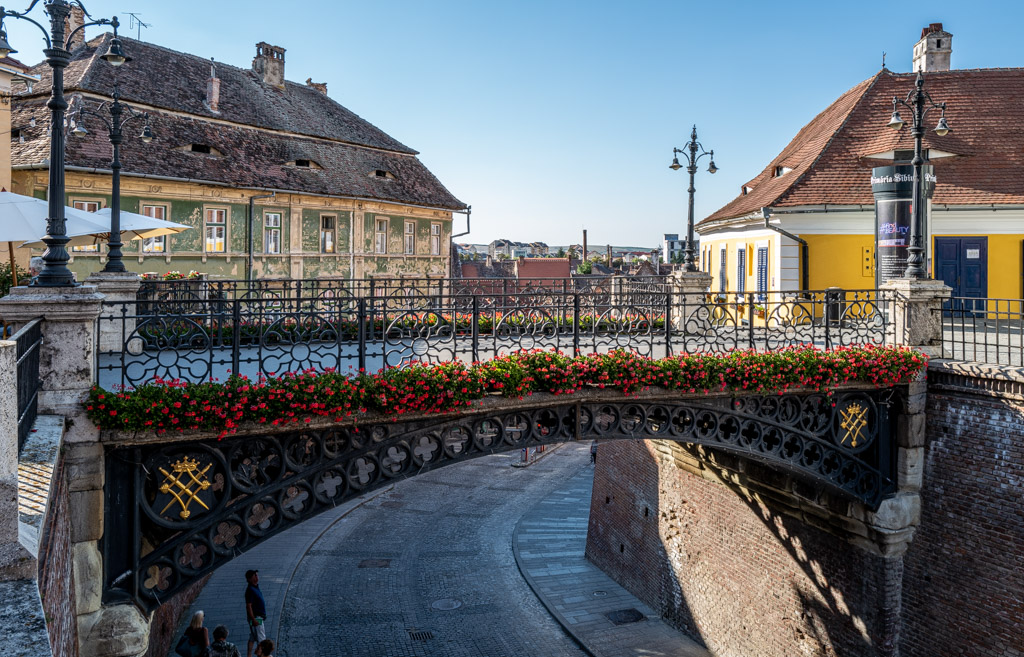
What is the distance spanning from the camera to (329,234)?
3225cm

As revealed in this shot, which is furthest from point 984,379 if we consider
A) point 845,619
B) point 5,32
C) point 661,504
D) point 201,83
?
point 201,83

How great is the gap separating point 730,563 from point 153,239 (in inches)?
864

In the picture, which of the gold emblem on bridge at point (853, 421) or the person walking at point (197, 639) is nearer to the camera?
the person walking at point (197, 639)

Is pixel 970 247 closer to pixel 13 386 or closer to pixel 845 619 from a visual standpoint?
pixel 845 619

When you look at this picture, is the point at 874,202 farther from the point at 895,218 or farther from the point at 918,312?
the point at 918,312

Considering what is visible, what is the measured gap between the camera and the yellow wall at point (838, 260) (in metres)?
20.8

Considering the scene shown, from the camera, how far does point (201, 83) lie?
3138cm

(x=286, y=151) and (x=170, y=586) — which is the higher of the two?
(x=286, y=151)

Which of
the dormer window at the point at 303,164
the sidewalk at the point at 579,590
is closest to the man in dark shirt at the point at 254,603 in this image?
the sidewalk at the point at 579,590

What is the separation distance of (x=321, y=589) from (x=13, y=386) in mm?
16143

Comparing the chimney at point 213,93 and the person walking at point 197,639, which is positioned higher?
the chimney at point 213,93

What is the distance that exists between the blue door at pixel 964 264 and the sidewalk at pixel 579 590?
37.6 feet

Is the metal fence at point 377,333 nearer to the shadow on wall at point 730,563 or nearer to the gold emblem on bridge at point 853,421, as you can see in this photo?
the gold emblem on bridge at point 853,421

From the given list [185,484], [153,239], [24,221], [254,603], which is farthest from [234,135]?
[185,484]
